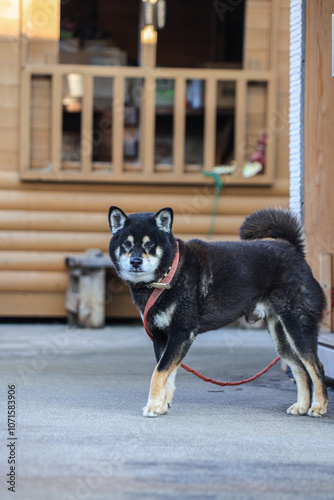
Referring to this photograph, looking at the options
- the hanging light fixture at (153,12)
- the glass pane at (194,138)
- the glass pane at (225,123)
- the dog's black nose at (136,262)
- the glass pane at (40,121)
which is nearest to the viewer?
the dog's black nose at (136,262)

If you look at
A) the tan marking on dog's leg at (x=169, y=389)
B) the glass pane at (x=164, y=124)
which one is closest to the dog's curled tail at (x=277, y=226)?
the tan marking on dog's leg at (x=169, y=389)

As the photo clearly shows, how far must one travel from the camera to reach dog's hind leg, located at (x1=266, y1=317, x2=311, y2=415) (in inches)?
172

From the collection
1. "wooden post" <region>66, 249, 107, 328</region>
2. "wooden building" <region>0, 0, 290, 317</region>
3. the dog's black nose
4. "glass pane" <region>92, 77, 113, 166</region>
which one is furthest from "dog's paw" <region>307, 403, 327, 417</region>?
"glass pane" <region>92, 77, 113, 166</region>

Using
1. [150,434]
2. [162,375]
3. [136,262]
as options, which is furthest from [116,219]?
[150,434]

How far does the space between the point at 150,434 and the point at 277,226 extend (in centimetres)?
151

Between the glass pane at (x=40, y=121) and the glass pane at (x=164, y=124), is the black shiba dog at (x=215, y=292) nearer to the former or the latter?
the glass pane at (x=164, y=124)

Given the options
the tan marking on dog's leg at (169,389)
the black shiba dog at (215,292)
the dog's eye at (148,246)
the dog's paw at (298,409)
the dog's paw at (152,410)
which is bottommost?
the dog's paw at (298,409)

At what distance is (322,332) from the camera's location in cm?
554

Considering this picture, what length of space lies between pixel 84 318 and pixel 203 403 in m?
3.22

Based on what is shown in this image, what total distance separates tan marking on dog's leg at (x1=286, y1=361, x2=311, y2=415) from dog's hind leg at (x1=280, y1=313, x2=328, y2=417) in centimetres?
6

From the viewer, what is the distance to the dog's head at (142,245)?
4.14 meters

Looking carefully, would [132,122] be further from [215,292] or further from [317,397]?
[317,397]

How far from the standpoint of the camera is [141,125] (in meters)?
8.13

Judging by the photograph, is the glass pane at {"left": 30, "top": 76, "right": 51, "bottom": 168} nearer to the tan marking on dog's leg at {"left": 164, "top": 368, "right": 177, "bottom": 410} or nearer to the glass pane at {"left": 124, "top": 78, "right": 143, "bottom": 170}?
the glass pane at {"left": 124, "top": 78, "right": 143, "bottom": 170}
